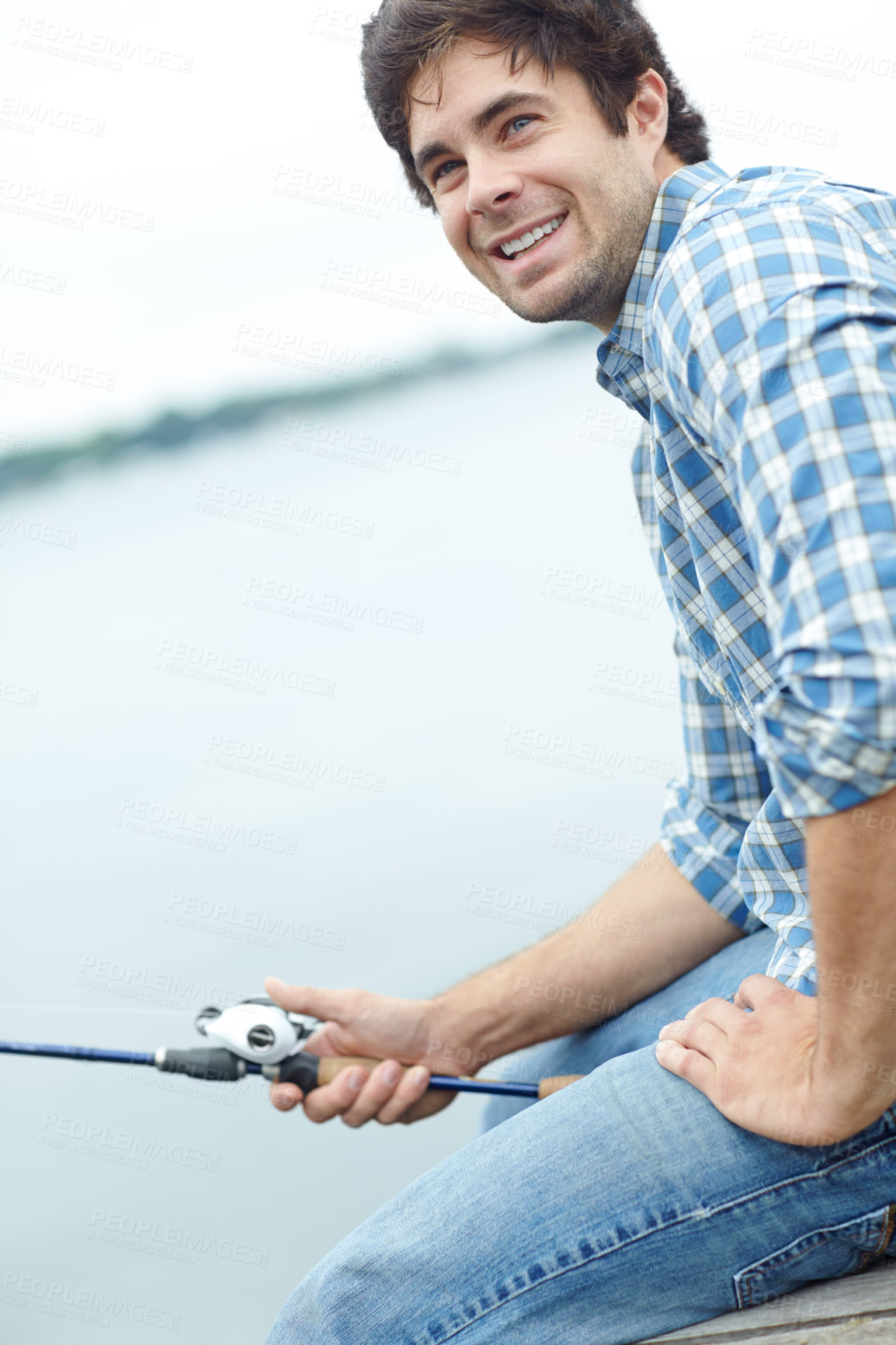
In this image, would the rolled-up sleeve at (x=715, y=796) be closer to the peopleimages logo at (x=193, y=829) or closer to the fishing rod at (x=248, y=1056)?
the fishing rod at (x=248, y=1056)

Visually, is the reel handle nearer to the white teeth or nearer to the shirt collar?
the shirt collar

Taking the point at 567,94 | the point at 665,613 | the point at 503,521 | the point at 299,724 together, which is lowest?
the point at 299,724

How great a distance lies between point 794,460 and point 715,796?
2.12ft

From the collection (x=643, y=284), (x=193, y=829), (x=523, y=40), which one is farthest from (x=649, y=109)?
(x=193, y=829)

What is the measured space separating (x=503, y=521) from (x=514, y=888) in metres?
2.22

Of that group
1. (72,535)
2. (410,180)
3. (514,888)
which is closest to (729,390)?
(410,180)

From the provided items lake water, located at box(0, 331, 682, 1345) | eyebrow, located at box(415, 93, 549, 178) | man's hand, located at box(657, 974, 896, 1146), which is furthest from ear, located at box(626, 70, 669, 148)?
man's hand, located at box(657, 974, 896, 1146)

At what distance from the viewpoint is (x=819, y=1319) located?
2.55 feet

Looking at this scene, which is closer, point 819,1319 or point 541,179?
point 819,1319

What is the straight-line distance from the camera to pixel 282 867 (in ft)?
8.57

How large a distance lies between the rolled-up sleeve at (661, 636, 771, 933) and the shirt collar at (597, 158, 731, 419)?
291mm

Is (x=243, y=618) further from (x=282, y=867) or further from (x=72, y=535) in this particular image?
(x=72, y=535)

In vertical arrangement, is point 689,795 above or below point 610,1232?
above

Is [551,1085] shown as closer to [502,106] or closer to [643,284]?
[643,284]
